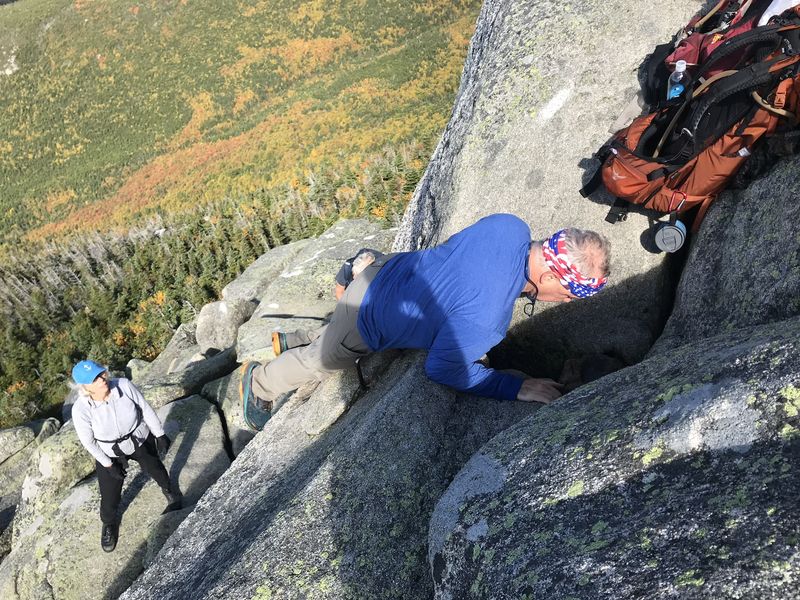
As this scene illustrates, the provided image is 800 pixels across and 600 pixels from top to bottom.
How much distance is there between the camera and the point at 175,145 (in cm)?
5919

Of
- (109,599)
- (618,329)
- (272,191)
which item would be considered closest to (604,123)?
(618,329)

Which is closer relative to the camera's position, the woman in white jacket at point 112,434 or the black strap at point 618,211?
the black strap at point 618,211

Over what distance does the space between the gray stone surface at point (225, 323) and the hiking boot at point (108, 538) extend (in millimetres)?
7085

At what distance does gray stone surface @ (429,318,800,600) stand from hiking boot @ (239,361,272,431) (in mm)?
4238

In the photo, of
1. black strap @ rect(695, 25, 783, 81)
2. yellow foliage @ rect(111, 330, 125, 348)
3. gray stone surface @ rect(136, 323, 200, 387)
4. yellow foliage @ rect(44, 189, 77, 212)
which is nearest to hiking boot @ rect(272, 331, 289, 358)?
black strap @ rect(695, 25, 783, 81)

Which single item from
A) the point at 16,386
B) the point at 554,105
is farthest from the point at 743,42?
the point at 16,386

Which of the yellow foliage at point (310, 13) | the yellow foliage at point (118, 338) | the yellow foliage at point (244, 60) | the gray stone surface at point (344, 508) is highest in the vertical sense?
the yellow foliage at point (310, 13)

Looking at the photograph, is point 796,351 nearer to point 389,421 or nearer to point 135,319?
point 389,421

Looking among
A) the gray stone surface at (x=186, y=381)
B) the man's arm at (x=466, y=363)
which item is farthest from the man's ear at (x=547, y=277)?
the gray stone surface at (x=186, y=381)

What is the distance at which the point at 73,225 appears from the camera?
4419cm

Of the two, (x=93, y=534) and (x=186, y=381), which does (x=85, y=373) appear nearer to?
(x=93, y=534)

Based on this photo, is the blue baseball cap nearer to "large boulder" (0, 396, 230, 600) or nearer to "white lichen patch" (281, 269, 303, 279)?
"large boulder" (0, 396, 230, 600)

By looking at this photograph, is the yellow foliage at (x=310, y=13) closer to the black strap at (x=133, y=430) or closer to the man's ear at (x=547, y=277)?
the black strap at (x=133, y=430)

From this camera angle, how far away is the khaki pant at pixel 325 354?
5.79 m
